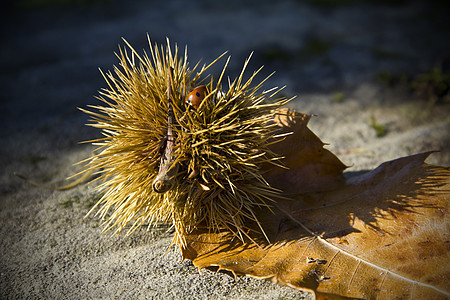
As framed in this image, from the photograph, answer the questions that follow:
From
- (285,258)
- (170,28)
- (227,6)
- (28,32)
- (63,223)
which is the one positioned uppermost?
(227,6)

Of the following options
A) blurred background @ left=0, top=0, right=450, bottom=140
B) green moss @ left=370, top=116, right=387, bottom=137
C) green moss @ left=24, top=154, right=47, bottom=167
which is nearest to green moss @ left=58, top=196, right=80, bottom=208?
green moss @ left=24, top=154, right=47, bottom=167

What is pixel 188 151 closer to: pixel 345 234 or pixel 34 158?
pixel 345 234

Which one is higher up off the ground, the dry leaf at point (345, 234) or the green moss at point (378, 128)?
the green moss at point (378, 128)

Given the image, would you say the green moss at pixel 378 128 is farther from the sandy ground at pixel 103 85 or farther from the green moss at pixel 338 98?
the green moss at pixel 338 98

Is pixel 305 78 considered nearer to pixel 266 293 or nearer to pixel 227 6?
pixel 227 6

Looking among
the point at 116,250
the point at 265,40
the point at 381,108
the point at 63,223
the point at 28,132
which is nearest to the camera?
the point at 116,250

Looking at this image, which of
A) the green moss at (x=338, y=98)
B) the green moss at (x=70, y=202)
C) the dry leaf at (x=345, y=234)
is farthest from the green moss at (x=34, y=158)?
the green moss at (x=338, y=98)

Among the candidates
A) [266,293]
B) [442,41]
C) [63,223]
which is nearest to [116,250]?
[63,223]
